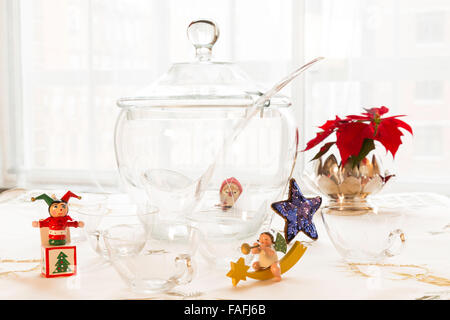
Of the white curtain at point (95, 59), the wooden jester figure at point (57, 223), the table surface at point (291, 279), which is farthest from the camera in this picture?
the white curtain at point (95, 59)

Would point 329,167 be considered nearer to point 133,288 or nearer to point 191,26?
point 191,26

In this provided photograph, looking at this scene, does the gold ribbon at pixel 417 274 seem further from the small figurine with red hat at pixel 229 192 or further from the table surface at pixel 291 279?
the small figurine with red hat at pixel 229 192

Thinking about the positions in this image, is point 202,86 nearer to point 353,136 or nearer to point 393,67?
point 353,136

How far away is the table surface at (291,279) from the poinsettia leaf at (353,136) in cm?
17

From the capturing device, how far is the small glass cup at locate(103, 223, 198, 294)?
637 millimetres

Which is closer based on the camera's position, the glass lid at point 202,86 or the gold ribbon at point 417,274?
the gold ribbon at point 417,274

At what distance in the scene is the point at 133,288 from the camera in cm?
64

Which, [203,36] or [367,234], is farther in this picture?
[203,36]

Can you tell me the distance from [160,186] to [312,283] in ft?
0.98

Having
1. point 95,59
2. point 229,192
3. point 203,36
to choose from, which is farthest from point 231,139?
point 95,59

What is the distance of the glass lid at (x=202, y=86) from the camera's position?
0.84m

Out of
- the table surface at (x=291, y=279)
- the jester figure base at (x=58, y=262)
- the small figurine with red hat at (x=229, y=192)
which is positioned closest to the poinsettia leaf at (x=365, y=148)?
the table surface at (x=291, y=279)

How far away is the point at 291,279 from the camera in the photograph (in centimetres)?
69

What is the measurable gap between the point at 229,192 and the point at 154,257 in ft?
0.67
